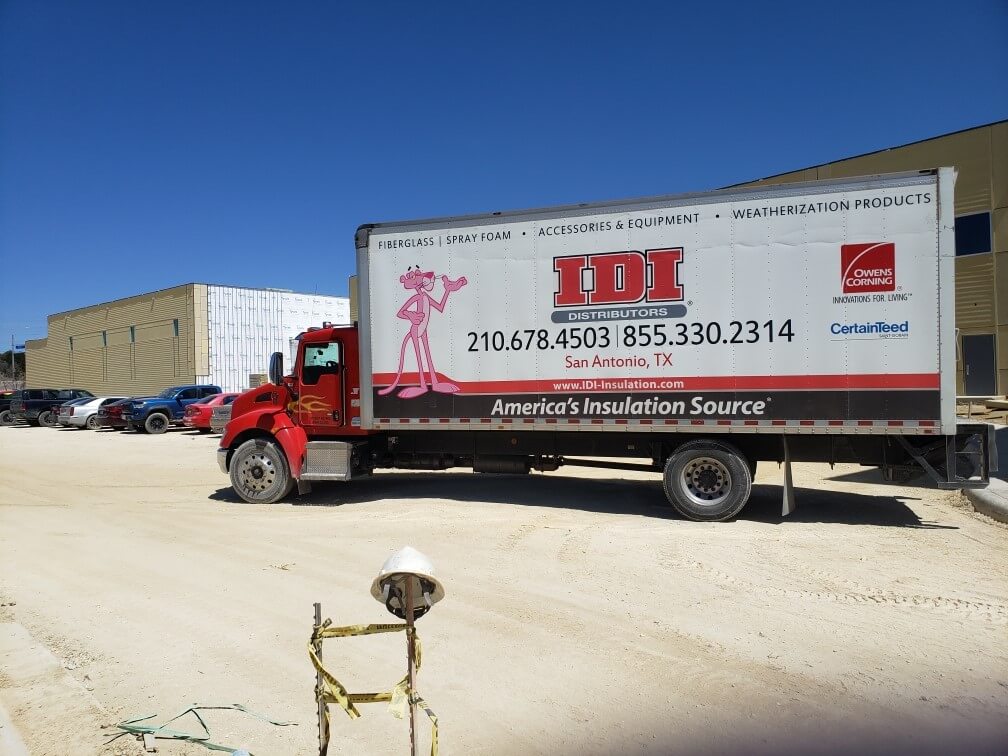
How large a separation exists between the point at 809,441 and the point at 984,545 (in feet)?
7.00

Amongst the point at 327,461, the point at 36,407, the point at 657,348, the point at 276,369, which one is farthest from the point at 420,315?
the point at 36,407

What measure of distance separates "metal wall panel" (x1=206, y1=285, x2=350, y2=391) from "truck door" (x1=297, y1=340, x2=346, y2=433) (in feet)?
104

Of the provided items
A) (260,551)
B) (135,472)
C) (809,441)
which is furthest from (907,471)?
(135,472)

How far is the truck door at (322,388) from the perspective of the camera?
11.0 meters

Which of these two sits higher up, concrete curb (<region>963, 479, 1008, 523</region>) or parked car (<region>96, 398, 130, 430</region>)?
Answer: parked car (<region>96, 398, 130, 430</region>)

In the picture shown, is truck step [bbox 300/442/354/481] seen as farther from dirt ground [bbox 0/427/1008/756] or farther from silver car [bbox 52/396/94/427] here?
silver car [bbox 52/396/94/427]

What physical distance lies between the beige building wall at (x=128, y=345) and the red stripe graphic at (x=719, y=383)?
35.8 metres

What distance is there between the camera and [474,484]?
12.2m

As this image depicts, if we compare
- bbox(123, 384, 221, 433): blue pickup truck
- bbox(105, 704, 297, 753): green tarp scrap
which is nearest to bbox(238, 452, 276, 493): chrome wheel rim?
bbox(105, 704, 297, 753): green tarp scrap

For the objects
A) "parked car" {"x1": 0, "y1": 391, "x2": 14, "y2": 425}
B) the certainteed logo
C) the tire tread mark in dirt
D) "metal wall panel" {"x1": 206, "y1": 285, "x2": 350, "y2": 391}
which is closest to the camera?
the tire tread mark in dirt

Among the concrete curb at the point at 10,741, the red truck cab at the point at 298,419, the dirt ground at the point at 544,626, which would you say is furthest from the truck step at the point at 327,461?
the concrete curb at the point at 10,741

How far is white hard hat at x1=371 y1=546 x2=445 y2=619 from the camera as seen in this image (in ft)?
8.41

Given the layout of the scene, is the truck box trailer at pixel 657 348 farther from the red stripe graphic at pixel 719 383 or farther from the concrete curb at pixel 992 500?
the concrete curb at pixel 992 500

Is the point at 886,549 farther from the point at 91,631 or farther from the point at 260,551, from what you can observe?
the point at 91,631
